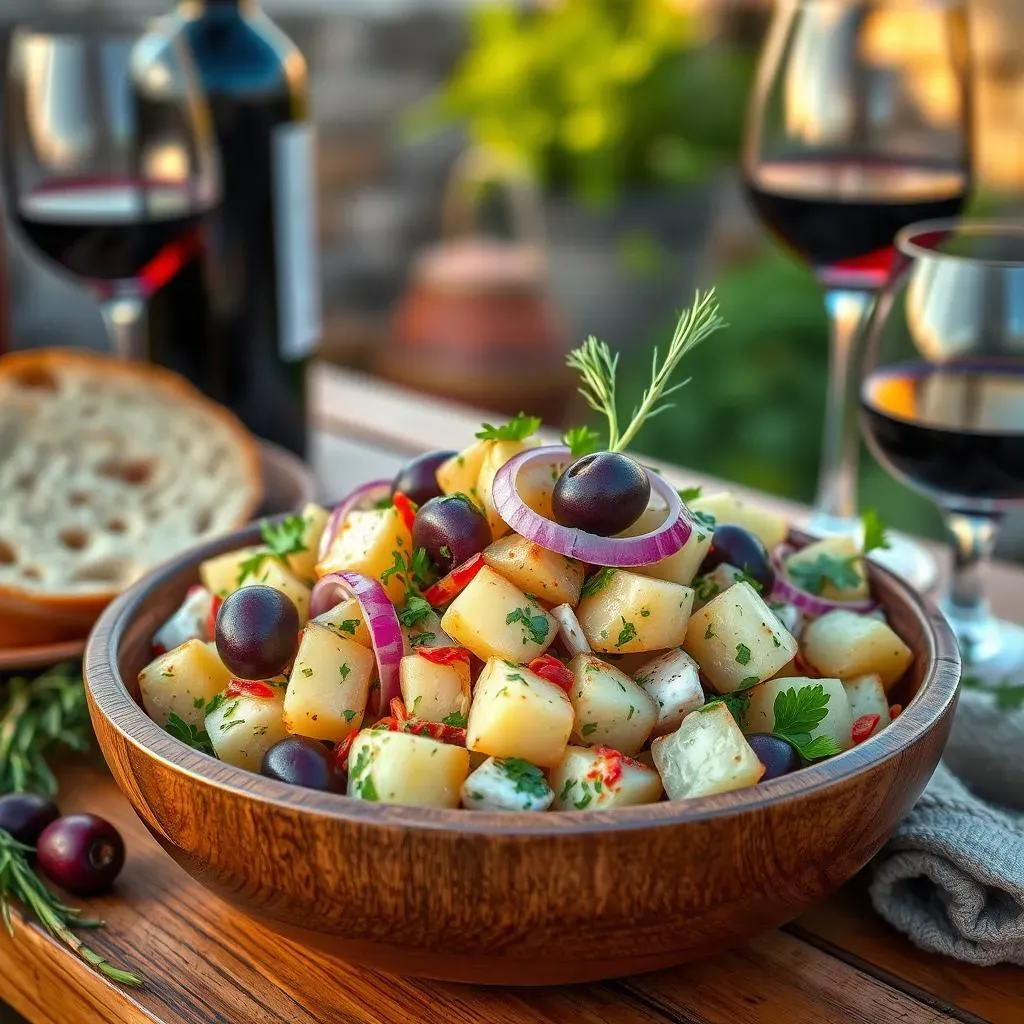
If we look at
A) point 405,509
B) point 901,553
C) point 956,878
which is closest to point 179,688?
point 405,509

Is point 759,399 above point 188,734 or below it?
below

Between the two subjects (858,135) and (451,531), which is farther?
(858,135)

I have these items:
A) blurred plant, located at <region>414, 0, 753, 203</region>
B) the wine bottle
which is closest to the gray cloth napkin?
the wine bottle

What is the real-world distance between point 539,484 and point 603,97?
12.5 feet

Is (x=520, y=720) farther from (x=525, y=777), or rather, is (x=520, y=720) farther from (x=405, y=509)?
(x=405, y=509)

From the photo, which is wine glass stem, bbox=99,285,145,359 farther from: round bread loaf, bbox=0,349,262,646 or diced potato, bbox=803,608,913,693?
diced potato, bbox=803,608,913,693

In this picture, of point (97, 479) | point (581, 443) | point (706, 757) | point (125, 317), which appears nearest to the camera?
point (706, 757)

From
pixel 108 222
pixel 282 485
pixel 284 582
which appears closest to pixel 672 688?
pixel 284 582

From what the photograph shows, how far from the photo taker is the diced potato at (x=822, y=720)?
1109 millimetres

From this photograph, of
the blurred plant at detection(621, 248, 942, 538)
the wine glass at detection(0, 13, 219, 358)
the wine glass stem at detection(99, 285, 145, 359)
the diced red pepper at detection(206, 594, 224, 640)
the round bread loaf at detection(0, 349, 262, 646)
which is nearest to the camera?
the diced red pepper at detection(206, 594, 224, 640)

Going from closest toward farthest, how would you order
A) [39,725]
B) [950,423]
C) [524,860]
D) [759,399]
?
1. [524,860]
2. [39,725]
3. [950,423]
4. [759,399]

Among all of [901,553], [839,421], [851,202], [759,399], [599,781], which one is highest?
[851,202]

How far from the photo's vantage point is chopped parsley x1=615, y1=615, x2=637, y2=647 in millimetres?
1086

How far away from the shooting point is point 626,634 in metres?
1.09
